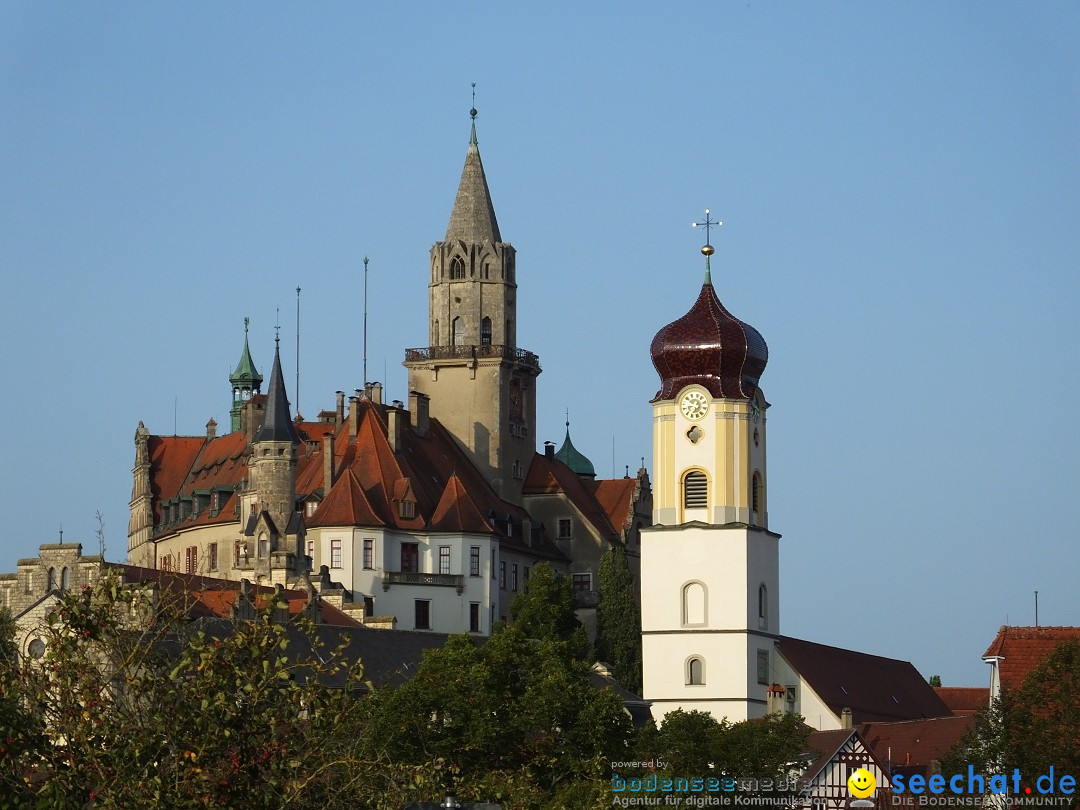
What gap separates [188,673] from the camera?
3183 centimetres

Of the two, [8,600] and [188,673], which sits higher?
[8,600]

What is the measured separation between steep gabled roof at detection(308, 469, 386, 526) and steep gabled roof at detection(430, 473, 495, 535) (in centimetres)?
298

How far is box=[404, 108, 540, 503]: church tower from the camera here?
397 ft

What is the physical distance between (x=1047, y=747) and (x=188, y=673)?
18.0m

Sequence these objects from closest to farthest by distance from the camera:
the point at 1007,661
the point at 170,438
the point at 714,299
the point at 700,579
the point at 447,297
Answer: the point at 1007,661 → the point at 700,579 → the point at 714,299 → the point at 447,297 → the point at 170,438

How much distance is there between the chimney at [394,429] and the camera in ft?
377

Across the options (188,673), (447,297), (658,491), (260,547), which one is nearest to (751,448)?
(658,491)

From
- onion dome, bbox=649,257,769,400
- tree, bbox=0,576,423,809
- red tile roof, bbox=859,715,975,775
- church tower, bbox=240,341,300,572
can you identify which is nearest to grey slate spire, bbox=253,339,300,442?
church tower, bbox=240,341,300,572

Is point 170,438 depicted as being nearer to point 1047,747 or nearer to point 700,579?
point 700,579

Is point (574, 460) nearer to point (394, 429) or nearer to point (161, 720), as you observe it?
point (394, 429)

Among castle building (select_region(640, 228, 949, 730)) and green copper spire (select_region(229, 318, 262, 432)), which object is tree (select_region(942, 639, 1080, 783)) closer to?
castle building (select_region(640, 228, 949, 730))

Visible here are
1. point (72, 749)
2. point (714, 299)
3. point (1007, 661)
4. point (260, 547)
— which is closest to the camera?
point (72, 749)

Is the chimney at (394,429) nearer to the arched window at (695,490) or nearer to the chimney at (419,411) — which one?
the chimney at (419,411)

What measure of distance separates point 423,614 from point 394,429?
406 inches
